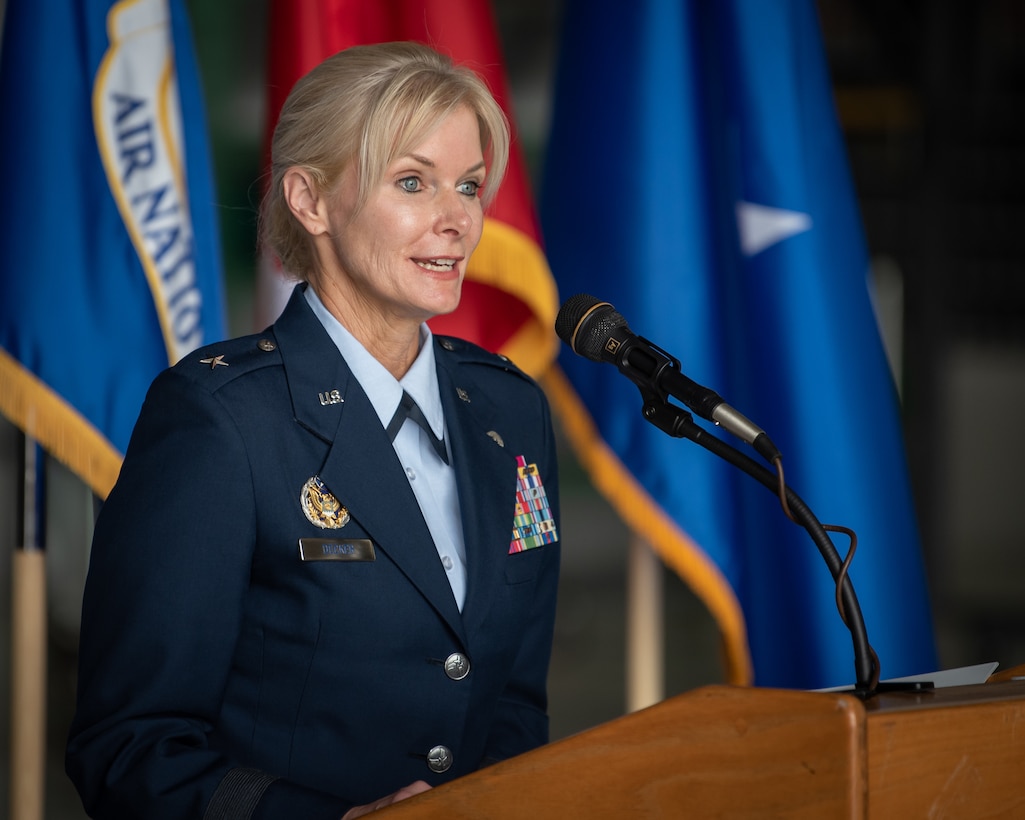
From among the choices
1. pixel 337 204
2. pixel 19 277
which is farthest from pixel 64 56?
pixel 337 204

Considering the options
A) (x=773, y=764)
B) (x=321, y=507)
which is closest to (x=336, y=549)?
(x=321, y=507)

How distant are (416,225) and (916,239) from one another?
16.8 ft

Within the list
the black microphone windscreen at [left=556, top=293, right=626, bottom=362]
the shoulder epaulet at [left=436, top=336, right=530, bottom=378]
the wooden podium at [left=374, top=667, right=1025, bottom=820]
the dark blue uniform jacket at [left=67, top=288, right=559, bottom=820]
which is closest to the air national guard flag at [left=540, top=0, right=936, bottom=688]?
the shoulder epaulet at [left=436, top=336, right=530, bottom=378]

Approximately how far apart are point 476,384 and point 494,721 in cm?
44

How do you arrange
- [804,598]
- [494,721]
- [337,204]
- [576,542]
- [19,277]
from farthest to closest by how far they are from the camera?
[576,542] < [804,598] < [19,277] < [494,721] < [337,204]

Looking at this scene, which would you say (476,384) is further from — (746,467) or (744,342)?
(744,342)

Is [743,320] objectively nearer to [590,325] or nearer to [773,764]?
[590,325]

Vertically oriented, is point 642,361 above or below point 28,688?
above

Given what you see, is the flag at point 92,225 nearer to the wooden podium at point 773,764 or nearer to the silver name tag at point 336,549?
the silver name tag at point 336,549

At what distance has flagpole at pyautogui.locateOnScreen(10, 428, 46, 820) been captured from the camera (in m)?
2.09

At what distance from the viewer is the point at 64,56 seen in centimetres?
208

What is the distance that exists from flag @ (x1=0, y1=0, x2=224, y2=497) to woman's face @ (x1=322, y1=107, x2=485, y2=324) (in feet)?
2.75

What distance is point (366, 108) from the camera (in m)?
1.33

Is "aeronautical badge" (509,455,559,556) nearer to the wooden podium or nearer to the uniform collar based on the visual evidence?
the uniform collar
